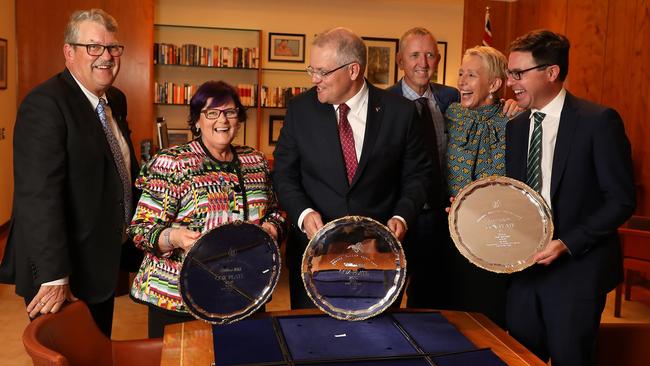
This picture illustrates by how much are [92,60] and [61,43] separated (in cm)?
532

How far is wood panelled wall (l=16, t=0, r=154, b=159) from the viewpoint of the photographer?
7309mm

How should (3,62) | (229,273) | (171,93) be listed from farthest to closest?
(171,93) < (3,62) < (229,273)

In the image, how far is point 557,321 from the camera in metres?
2.57

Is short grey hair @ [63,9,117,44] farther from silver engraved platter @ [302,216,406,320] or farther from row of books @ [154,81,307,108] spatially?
row of books @ [154,81,307,108]

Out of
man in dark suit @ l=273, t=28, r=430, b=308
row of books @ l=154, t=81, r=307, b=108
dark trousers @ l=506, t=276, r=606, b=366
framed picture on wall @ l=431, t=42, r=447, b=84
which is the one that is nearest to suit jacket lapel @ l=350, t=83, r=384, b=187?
man in dark suit @ l=273, t=28, r=430, b=308

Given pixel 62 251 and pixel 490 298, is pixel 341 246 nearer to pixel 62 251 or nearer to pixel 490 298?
pixel 62 251

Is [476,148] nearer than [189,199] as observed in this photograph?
No

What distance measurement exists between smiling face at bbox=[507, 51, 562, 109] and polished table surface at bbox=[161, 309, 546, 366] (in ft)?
2.83

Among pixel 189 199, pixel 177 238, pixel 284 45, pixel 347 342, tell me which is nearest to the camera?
pixel 347 342

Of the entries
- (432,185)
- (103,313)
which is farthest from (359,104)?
(103,313)

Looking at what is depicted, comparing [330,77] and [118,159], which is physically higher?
[330,77]

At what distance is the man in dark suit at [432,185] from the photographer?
3162 millimetres

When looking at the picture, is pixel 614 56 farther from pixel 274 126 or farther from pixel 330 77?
pixel 330 77

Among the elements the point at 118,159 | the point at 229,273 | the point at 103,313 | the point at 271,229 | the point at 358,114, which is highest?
the point at 358,114
